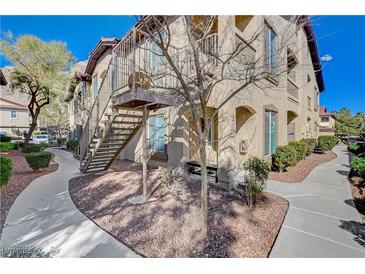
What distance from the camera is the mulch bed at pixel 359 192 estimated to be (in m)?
4.80

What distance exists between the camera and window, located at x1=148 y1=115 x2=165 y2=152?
8.80 meters

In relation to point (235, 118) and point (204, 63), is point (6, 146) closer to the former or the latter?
point (235, 118)

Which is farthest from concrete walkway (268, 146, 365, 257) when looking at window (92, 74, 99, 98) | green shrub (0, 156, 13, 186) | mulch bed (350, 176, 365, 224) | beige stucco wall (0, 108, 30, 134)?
beige stucco wall (0, 108, 30, 134)

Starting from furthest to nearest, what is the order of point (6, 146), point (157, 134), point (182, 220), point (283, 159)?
1. point (6, 146)
2. point (157, 134)
3. point (283, 159)
4. point (182, 220)

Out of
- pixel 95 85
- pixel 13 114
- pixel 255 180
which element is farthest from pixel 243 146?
pixel 13 114

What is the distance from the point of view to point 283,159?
8.15m

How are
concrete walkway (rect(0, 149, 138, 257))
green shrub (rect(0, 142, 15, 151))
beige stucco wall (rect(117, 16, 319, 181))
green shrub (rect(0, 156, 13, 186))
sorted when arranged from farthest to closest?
green shrub (rect(0, 142, 15, 151))
beige stucco wall (rect(117, 16, 319, 181))
green shrub (rect(0, 156, 13, 186))
concrete walkway (rect(0, 149, 138, 257))

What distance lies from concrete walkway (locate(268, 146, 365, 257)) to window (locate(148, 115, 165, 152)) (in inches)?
197

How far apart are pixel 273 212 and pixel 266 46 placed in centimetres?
652

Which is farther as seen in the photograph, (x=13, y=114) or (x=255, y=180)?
(x=13, y=114)

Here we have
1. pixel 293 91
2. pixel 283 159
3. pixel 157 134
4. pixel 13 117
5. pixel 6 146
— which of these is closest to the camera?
pixel 283 159

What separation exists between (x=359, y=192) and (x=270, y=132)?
3.96m

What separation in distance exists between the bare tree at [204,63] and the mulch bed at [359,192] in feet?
12.8

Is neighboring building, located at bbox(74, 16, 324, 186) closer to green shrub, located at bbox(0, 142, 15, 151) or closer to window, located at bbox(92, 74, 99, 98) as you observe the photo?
window, located at bbox(92, 74, 99, 98)
